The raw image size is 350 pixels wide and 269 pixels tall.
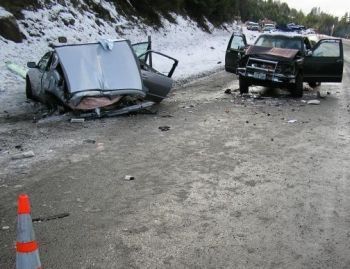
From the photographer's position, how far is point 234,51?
15.2 meters

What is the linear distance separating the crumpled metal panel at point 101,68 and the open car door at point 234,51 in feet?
17.4

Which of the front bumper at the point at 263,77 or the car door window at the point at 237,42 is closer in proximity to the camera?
the front bumper at the point at 263,77

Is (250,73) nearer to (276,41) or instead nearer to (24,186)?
(276,41)

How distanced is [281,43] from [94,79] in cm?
697

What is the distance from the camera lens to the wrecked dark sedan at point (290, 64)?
13.4 m

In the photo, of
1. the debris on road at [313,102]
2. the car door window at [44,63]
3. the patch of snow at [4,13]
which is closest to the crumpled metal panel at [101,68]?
the car door window at [44,63]

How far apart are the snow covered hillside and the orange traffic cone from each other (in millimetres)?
9951

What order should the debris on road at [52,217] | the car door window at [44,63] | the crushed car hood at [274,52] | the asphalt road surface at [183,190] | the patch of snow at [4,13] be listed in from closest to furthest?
the asphalt road surface at [183,190]
the debris on road at [52,217]
the car door window at [44,63]
the crushed car hood at [274,52]
the patch of snow at [4,13]

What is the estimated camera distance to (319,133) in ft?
30.3

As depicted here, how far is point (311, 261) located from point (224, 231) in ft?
3.12

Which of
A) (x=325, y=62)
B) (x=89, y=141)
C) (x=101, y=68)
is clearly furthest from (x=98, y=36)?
(x=89, y=141)

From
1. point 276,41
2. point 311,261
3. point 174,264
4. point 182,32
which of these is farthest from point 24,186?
point 182,32

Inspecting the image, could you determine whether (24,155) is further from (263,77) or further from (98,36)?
(98,36)

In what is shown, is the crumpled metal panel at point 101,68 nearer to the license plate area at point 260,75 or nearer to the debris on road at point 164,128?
the debris on road at point 164,128
